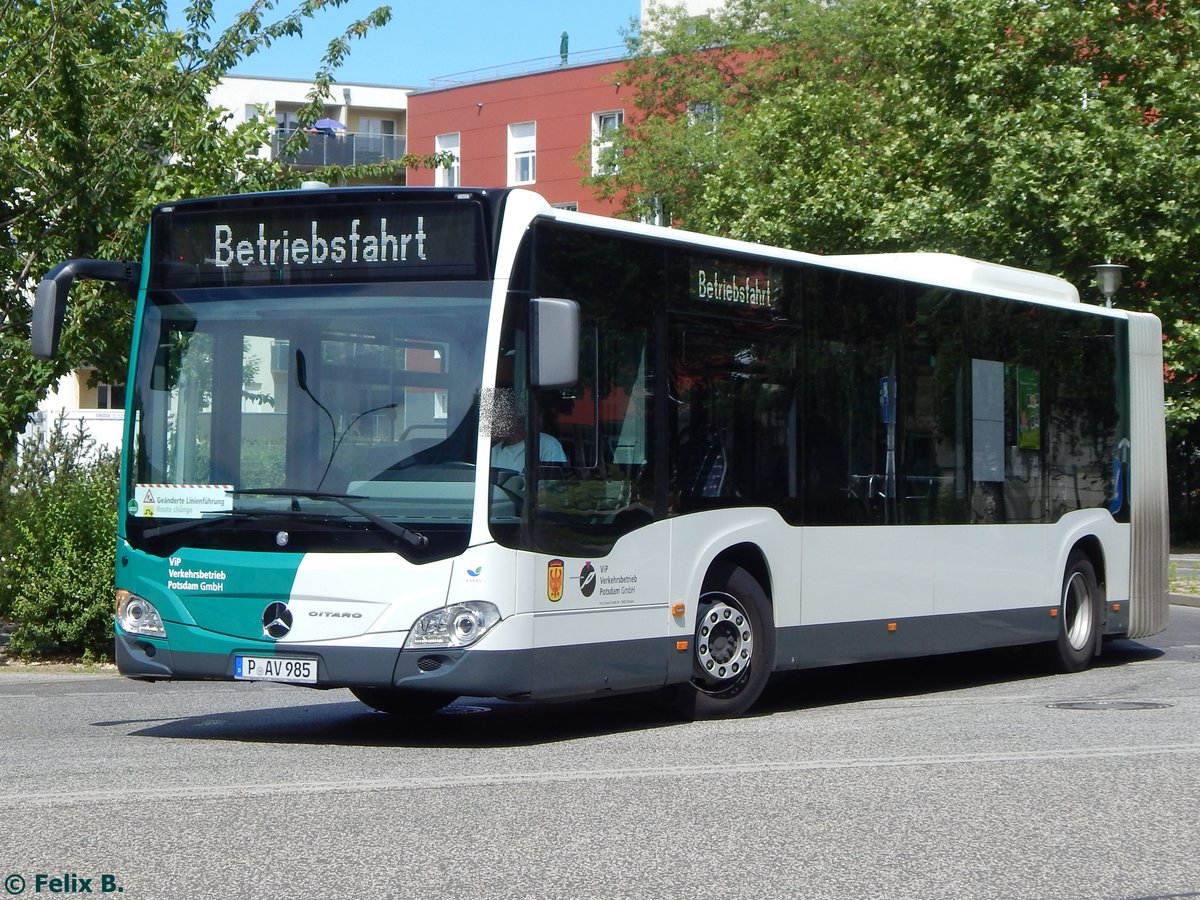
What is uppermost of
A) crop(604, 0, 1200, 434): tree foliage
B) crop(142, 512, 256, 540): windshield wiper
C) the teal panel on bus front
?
crop(604, 0, 1200, 434): tree foliage

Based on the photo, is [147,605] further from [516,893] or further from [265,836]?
[516,893]

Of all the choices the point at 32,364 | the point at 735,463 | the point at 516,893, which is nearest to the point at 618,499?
the point at 735,463

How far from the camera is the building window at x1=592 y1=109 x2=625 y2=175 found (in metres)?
52.5

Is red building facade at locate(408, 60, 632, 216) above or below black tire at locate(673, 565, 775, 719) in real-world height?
above

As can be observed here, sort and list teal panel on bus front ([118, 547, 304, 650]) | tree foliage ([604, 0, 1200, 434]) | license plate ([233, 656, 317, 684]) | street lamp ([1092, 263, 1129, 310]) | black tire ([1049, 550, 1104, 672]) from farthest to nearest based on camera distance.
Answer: tree foliage ([604, 0, 1200, 434])
street lamp ([1092, 263, 1129, 310])
black tire ([1049, 550, 1104, 672])
teal panel on bus front ([118, 547, 304, 650])
license plate ([233, 656, 317, 684])

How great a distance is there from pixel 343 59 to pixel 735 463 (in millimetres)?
8649

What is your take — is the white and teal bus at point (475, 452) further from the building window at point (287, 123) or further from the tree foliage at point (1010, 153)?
the tree foliage at point (1010, 153)

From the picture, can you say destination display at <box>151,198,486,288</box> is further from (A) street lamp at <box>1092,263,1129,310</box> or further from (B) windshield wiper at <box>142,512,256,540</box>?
(A) street lamp at <box>1092,263,1129,310</box>

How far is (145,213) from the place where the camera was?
1659cm

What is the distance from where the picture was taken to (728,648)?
11391 mm

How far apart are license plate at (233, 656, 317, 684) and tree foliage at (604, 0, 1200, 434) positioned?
81.5 feet

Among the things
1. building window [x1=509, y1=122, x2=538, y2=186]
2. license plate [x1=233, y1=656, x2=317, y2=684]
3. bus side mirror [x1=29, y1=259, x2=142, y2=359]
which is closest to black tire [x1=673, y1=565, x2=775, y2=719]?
license plate [x1=233, y1=656, x2=317, y2=684]

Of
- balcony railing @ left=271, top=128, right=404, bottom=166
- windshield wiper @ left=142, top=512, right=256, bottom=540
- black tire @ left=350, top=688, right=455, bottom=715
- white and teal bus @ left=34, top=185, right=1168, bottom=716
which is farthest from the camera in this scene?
balcony railing @ left=271, top=128, right=404, bottom=166

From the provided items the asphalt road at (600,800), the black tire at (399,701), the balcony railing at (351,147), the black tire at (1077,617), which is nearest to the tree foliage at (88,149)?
the asphalt road at (600,800)
